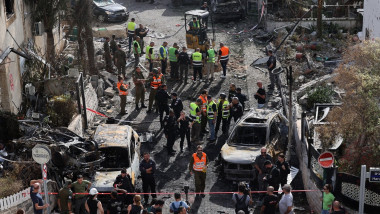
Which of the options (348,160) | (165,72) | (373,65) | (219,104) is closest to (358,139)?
(348,160)

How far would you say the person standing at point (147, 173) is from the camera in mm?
17750

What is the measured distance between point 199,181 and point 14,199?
474 cm

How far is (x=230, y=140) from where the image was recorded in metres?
19.8

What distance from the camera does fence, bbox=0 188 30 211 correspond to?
15781 millimetres

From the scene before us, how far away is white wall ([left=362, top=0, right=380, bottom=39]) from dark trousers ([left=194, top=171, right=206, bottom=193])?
1030cm

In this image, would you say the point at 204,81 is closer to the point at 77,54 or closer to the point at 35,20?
the point at 77,54

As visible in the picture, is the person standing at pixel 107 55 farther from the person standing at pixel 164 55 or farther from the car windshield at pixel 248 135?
the car windshield at pixel 248 135

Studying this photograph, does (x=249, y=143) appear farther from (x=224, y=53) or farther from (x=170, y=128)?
(x=224, y=53)

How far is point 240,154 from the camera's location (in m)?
19.1

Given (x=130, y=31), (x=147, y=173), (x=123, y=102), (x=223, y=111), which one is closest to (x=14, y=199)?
(x=147, y=173)

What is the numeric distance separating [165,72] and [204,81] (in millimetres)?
1850

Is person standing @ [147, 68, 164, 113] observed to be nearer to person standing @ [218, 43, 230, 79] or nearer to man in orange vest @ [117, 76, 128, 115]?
man in orange vest @ [117, 76, 128, 115]

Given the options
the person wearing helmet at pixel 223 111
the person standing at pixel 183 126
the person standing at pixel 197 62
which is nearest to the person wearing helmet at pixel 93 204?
the person standing at pixel 183 126

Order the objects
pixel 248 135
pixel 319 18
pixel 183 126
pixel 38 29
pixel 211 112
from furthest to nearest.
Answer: pixel 319 18 → pixel 38 29 → pixel 211 112 → pixel 183 126 → pixel 248 135
